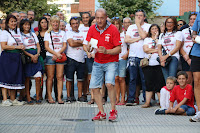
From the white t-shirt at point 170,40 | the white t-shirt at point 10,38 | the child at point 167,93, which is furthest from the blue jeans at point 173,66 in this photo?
the white t-shirt at point 10,38

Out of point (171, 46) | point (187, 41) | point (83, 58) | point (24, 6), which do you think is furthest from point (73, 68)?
point (24, 6)

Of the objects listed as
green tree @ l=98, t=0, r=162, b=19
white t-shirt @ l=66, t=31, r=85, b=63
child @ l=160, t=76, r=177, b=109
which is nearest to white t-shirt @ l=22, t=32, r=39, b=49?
white t-shirt @ l=66, t=31, r=85, b=63

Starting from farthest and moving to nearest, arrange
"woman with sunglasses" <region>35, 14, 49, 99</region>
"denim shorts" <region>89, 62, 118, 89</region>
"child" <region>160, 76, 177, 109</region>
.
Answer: "woman with sunglasses" <region>35, 14, 49, 99</region> < "child" <region>160, 76, 177, 109</region> < "denim shorts" <region>89, 62, 118, 89</region>

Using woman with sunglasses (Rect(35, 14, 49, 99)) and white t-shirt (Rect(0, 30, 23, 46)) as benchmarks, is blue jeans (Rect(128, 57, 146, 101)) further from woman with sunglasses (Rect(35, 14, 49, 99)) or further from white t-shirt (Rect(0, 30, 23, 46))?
white t-shirt (Rect(0, 30, 23, 46))

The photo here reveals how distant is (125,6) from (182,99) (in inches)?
1183

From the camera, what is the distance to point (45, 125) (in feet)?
23.0

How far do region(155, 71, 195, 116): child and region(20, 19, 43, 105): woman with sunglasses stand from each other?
3.28 metres

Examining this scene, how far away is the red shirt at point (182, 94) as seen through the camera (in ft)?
28.4

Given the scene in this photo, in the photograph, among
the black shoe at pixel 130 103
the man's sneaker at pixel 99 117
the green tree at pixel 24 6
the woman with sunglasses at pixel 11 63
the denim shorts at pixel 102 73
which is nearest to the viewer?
the man's sneaker at pixel 99 117

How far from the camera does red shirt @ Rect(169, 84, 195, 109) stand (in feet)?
28.4

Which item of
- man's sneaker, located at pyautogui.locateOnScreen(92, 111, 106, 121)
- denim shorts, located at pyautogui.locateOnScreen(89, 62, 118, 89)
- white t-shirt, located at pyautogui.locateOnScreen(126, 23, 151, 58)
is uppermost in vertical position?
white t-shirt, located at pyautogui.locateOnScreen(126, 23, 151, 58)

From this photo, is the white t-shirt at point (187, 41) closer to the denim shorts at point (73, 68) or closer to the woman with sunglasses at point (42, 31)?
the denim shorts at point (73, 68)

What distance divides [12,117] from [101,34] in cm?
225

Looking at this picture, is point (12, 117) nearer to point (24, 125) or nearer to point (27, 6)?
point (24, 125)
